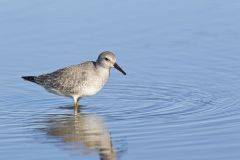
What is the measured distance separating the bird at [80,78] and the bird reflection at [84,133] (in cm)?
66

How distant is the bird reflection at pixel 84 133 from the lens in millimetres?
11469

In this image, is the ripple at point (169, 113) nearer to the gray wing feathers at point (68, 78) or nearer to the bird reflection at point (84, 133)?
the bird reflection at point (84, 133)

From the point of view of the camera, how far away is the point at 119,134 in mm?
12164

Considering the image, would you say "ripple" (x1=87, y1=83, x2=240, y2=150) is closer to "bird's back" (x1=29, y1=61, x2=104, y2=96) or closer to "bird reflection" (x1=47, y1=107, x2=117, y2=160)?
"bird reflection" (x1=47, y1=107, x2=117, y2=160)

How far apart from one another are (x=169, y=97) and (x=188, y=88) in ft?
1.87

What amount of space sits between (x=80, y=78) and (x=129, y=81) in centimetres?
121

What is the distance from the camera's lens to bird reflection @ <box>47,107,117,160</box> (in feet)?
37.6

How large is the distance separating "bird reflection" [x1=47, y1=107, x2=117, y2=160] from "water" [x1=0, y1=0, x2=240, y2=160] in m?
0.02

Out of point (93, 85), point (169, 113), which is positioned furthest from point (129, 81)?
point (169, 113)

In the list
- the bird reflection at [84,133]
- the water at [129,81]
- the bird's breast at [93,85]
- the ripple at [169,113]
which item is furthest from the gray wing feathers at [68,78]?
the bird reflection at [84,133]

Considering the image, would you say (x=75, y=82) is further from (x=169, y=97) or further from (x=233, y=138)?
(x=233, y=138)

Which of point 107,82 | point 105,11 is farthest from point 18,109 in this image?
point 105,11

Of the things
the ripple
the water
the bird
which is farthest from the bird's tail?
the ripple

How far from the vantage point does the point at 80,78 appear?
14672mm
